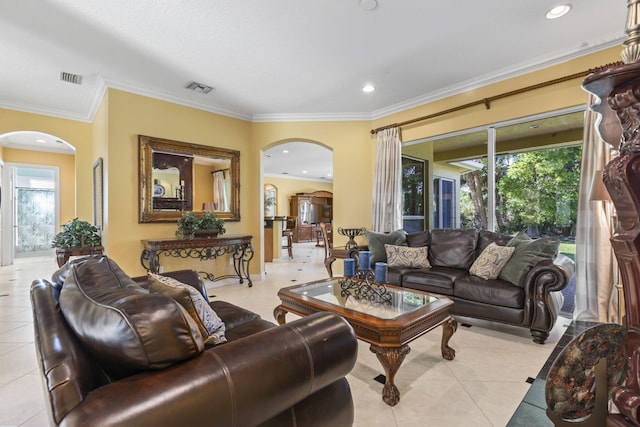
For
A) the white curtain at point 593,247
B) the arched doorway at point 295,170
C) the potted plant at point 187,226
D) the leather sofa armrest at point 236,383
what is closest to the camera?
the leather sofa armrest at point 236,383

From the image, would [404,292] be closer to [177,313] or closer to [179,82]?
[177,313]

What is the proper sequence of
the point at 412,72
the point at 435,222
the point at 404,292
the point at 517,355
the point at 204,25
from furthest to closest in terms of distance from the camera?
the point at 435,222, the point at 412,72, the point at 204,25, the point at 404,292, the point at 517,355

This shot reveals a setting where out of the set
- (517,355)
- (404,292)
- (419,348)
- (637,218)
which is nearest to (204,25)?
(404,292)

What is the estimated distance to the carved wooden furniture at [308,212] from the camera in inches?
462

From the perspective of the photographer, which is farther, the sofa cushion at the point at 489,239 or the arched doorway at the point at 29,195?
the arched doorway at the point at 29,195

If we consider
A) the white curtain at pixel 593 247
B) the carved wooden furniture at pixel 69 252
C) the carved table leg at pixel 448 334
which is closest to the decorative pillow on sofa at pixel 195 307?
the carved table leg at pixel 448 334

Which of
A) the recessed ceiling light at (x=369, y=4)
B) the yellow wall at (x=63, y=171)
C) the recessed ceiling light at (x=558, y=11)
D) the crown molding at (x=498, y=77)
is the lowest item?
the yellow wall at (x=63, y=171)

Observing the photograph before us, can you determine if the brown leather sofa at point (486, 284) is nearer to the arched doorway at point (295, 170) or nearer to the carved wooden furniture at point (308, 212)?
the arched doorway at point (295, 170)

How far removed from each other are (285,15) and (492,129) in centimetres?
283

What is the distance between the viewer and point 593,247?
2879 millimetres

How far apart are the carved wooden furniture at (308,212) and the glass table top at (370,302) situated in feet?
29.5

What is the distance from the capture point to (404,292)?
2.51m

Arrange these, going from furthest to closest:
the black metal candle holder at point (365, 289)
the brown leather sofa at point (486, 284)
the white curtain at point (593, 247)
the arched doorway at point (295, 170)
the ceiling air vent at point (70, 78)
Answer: the arched doorway at point (295, 170)
the ceiling air vent at point (70, 78)
the white curtain at point (593, 247)
the brown leather sofa at point (486, 284)
the black metal candle holder at point (365, 289)

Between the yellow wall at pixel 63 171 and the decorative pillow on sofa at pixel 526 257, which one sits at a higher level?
the yellow wall at pixel 63 171
